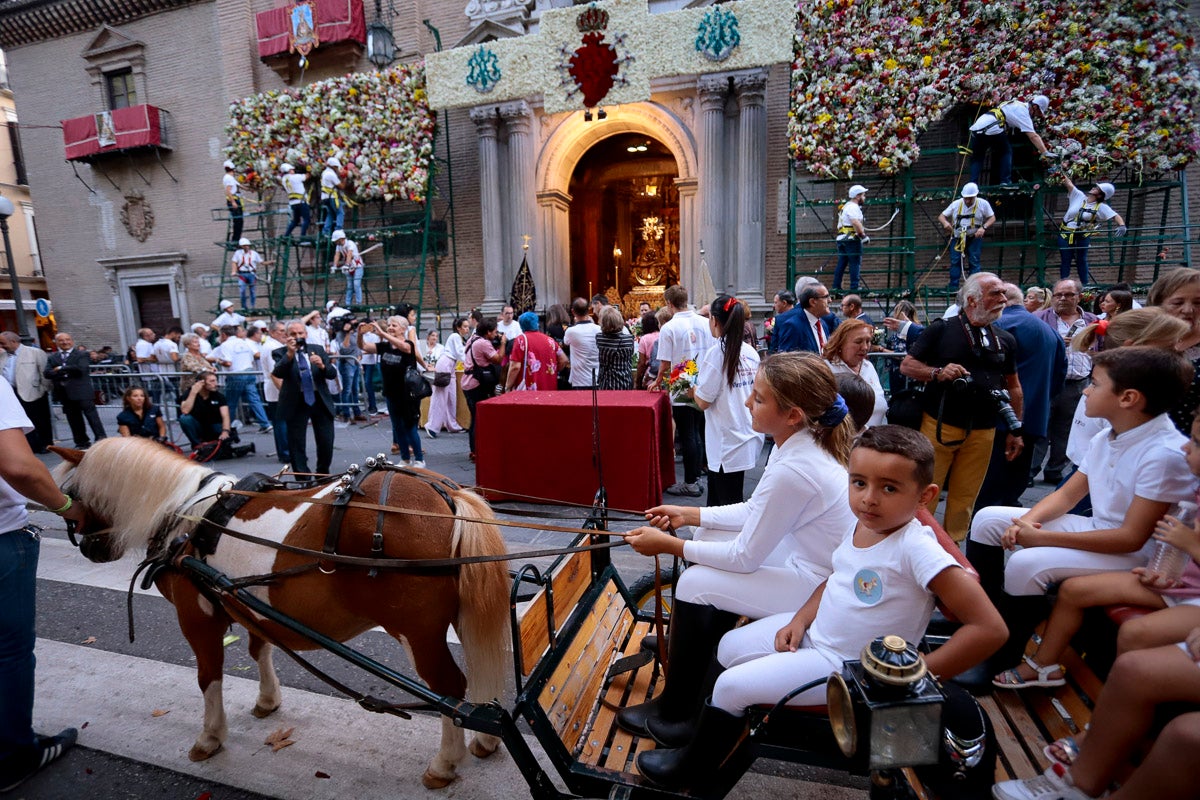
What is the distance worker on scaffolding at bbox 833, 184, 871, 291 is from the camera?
10.1 meters

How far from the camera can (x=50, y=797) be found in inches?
107

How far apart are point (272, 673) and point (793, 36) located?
11820 mm

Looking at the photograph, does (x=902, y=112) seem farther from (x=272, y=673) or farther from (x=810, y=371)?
(x=272, y=673)

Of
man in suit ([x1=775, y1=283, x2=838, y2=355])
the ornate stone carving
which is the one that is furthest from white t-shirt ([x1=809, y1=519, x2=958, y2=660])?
the ornate stone carving

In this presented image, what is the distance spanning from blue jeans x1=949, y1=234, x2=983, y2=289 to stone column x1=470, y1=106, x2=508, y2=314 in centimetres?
927

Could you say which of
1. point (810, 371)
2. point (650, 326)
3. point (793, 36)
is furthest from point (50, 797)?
point (793, 36)

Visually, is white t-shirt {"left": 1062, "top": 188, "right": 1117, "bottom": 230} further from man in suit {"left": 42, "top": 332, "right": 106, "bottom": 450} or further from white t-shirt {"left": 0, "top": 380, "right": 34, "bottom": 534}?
man in suit {"left": 42, "top": 332, "right": 106, "bottom": 450}

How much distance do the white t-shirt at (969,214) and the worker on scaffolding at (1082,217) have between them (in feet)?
4.99

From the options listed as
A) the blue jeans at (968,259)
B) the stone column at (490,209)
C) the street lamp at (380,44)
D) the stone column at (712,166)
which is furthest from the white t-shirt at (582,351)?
the street lamp at (380,44)

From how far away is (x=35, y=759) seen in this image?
9.37 ft

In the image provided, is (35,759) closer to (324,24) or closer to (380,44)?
(380,44)

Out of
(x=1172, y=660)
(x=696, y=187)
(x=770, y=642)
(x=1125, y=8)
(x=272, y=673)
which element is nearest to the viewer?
(x=1172, y=660)

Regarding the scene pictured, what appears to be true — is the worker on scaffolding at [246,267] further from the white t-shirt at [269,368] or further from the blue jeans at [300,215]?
the white t-shirt at [269,368]

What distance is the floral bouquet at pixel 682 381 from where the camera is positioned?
5934 millimetres
